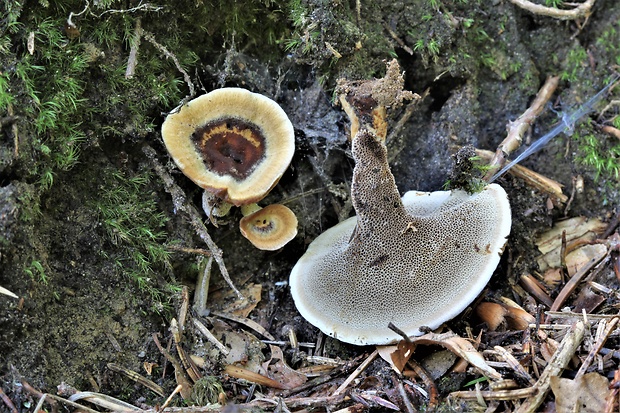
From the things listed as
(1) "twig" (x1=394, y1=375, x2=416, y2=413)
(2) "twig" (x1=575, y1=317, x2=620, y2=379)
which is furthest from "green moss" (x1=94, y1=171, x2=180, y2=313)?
(2) "twig" (x1=575, y1=317, x2=620, y2=379)

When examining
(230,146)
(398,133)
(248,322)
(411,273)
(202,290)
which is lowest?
(248,322)

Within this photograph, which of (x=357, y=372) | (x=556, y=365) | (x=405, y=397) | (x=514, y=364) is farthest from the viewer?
(x=357, y=372)

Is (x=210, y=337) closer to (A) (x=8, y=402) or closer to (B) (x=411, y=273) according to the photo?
(A) (x=8, y=402)

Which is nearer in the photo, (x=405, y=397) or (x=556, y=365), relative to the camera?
(x=556, y=365)

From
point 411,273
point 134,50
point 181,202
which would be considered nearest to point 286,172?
point 181,202

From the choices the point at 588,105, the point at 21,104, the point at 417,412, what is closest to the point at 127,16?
the point at 21,104

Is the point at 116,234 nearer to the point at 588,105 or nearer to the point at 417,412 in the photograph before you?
the point at 417,412

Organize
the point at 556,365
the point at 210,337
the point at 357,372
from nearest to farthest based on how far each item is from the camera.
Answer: the point at 556,365, the point at 357,372, the point at 210,337

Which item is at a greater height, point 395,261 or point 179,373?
point 395,261
